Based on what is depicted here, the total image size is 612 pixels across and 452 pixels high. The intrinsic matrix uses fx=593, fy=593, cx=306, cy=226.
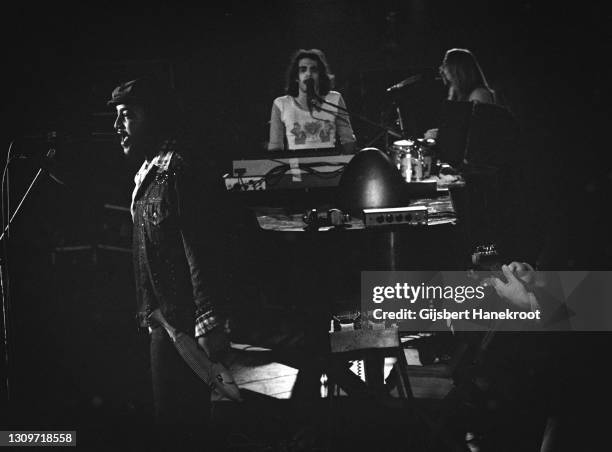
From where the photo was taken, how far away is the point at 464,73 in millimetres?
4137

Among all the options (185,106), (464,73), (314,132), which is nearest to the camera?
(464,73)

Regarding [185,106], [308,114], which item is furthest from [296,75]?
[185,106]

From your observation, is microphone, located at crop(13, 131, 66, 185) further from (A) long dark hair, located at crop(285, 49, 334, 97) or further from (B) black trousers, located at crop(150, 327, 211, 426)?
(A) long dark hair, located at crop(285, 49, 334, 97)

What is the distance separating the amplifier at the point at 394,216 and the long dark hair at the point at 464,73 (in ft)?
5.33

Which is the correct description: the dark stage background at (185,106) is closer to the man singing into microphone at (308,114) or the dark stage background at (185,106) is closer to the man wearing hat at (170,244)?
the man singing into microphone at (308,114)

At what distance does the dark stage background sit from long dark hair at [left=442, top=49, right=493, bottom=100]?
30 cm

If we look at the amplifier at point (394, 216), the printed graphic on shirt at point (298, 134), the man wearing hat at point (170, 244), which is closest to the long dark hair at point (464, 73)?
the printed graphic on shirt at point (298, 134)

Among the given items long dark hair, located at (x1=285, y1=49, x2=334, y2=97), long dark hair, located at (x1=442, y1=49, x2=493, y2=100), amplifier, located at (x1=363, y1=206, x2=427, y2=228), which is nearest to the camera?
amplifier, located at (x1=363, y1=206, x2=427, y2=228)

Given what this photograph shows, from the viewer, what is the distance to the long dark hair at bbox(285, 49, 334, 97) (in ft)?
15.0

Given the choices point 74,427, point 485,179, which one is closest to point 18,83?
point 74,427

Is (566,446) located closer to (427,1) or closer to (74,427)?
(74,427)

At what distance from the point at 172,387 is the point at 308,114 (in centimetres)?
241

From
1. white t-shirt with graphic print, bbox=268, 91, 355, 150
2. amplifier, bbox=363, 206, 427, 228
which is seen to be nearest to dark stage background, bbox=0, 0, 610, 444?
white t-shirt with graphic print, bbox=268, 91, 355, 150

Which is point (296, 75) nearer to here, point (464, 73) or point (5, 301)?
point (464, 73)
